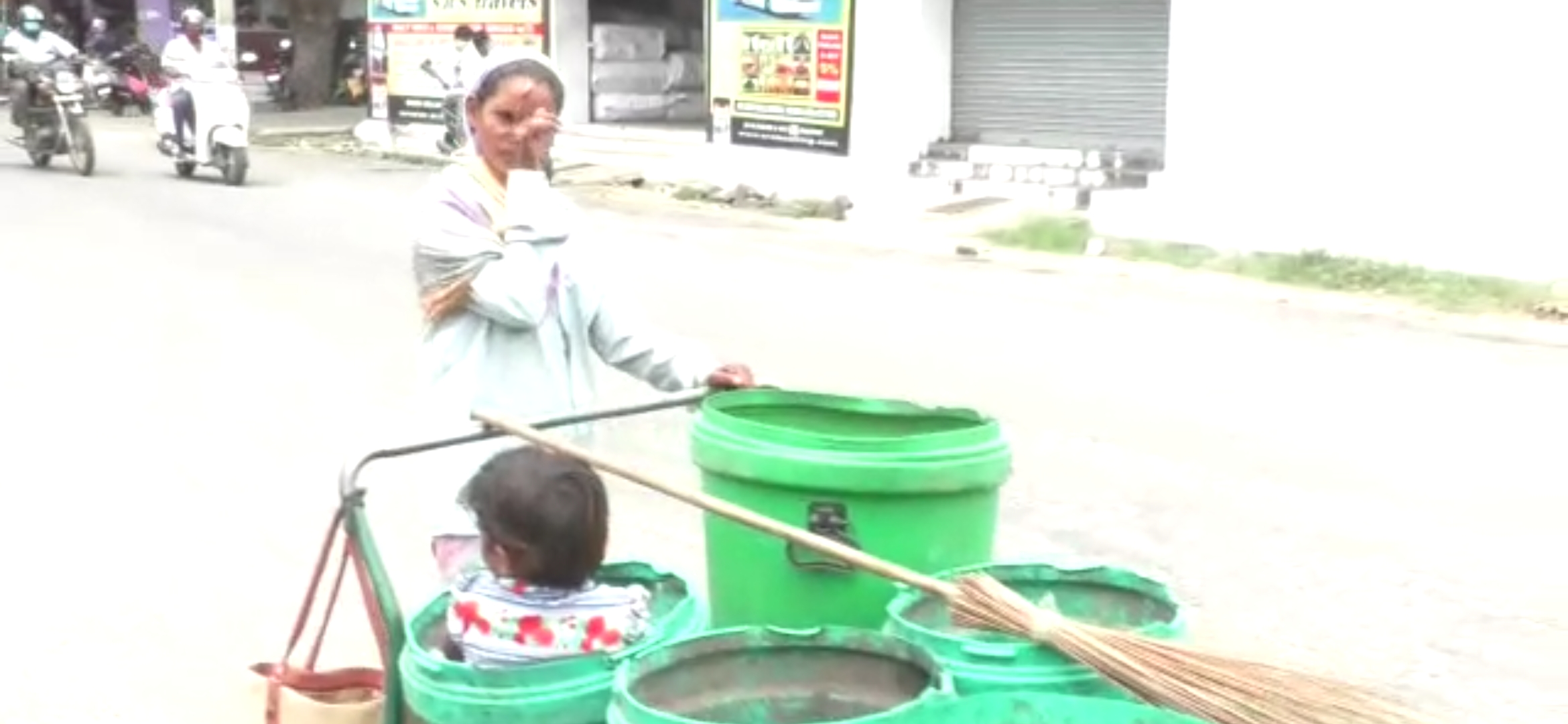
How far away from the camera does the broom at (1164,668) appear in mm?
2480

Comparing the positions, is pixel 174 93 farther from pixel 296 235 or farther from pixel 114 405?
pixel 114 405

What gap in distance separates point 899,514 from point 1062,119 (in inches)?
531

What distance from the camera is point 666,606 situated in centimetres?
315

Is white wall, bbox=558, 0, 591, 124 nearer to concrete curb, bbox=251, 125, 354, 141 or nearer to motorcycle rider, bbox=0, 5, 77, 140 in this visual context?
concrete curb, bbox=251, 125, 354, 141

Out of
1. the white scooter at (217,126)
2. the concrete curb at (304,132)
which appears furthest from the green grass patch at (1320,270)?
the concrete curb at (304,132)

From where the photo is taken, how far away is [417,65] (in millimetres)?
22375

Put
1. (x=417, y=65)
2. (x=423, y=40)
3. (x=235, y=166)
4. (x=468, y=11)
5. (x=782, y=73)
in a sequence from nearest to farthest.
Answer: (x=235, y=166) → (x=782, y=73) → (x=468, y=11) → (x=423, y=40) → (x=417, y=65)

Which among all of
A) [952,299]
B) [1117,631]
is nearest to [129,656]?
[1117,631]

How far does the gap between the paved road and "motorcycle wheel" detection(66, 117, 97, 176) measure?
5.02 metres

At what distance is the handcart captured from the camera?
3.02 m

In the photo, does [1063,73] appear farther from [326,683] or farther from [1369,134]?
[326,683]

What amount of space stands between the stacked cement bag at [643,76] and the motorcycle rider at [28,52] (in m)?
5.58

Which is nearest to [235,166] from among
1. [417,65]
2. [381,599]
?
[417,65]

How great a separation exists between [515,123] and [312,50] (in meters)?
26.1
